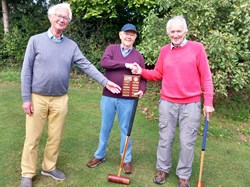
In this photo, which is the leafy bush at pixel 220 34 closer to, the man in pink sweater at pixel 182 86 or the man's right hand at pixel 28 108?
the man in pink sweater at pixel 182 86

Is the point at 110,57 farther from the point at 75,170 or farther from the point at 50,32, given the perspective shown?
the point at 75,170

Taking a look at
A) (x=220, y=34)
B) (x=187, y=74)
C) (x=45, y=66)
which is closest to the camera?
(x=45, y=66)

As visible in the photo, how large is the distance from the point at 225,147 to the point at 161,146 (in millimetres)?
1723

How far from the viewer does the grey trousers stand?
3285 millimetres

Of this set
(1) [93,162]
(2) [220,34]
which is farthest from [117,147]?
(2) [220,34]

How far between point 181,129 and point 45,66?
65.1 inches

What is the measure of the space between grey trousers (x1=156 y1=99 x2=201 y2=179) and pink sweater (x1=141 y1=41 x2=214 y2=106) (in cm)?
9

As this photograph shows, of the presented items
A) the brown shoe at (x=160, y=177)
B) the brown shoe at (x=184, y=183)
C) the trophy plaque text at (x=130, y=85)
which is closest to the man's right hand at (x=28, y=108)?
the trophy plaque text at (x=130, y=85)

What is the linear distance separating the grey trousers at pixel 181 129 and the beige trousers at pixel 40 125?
1161 millimetres

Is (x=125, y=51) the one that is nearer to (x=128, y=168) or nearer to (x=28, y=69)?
(x=28, y=69)

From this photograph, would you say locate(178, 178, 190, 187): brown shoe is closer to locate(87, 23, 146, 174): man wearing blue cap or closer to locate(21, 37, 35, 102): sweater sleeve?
locate(87, 23, 146, 174): man wearing blue cap

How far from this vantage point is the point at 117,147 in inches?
176

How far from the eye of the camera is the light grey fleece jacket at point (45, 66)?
9.73ft

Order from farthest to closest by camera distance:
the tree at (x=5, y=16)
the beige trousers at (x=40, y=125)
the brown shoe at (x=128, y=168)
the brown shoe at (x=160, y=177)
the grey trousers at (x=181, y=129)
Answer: the tree at (x=5, y=16), the brown shoe at (x=128, y=168), the brown shoe at (x=160, y=177), the grey trousers at (x=181, y=129), the beige trousers at (x=40, y=125)
